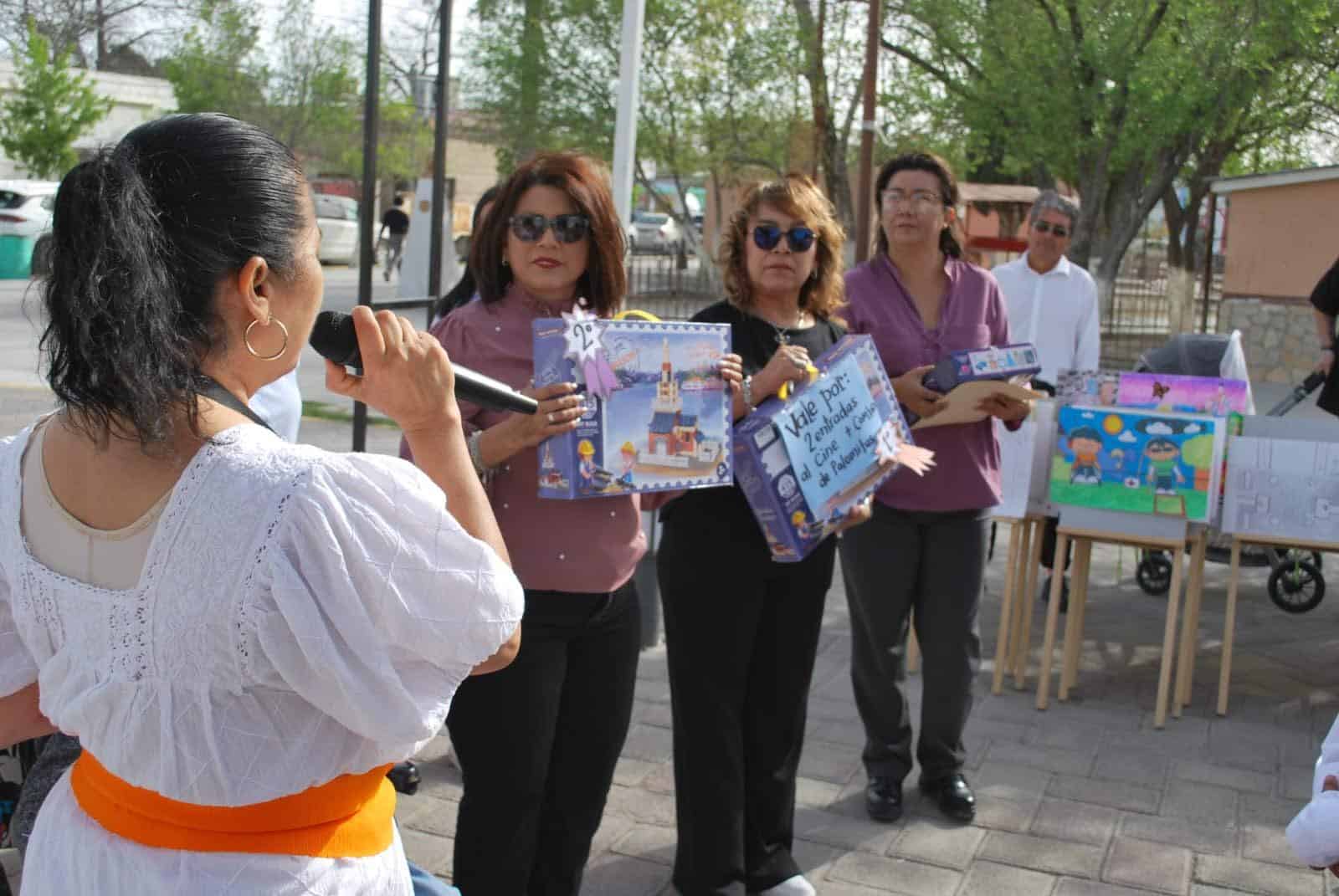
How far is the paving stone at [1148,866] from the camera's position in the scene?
12.9 feet

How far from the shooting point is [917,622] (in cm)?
446

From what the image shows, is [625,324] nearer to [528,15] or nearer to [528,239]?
[528,239]

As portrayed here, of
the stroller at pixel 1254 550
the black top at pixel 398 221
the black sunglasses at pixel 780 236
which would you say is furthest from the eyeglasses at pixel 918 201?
the black top at pixel 398 221

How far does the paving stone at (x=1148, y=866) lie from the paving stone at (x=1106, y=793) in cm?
30

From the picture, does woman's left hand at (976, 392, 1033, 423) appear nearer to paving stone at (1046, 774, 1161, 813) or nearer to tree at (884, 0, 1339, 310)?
paving stone at (1046, 774, 1161, 813)

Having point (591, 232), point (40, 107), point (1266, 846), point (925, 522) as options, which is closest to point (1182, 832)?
point (1266, 846)

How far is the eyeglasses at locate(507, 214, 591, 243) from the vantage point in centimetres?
303

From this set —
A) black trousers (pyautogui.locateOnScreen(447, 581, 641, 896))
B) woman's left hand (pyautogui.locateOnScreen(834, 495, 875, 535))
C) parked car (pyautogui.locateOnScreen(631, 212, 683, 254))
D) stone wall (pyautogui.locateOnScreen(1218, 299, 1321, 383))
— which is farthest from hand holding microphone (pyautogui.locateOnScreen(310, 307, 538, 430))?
parked car (pyautogui.locateOnScreen(631, 212, 683, 254))

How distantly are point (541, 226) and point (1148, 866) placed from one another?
2658mm

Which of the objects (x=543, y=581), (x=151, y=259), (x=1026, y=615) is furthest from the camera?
(x=1026, y=615)

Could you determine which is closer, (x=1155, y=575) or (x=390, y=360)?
(x=390, y=360)

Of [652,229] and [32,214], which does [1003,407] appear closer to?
[32,214]

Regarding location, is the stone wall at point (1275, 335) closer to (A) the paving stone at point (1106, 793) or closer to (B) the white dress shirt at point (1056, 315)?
(B) the white dress shirt at point (1056, 315)

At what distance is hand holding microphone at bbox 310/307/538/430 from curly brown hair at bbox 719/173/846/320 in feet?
6.91
